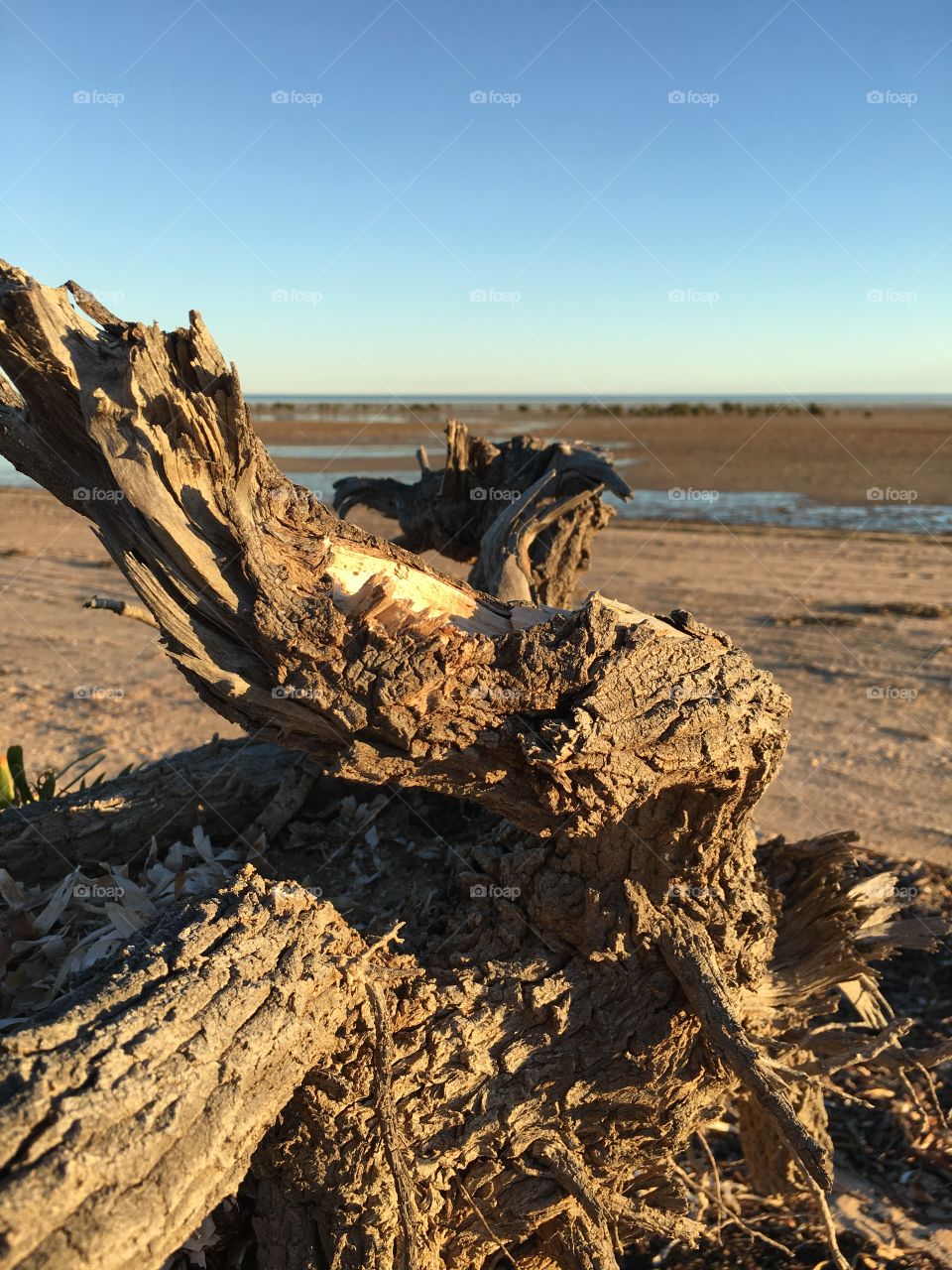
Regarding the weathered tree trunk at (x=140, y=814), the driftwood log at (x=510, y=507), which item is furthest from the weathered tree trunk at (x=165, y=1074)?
the driftwood log at (x=510, y=507)

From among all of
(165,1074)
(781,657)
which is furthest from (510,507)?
(781,657)

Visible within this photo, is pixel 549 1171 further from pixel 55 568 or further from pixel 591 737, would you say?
pixel 55 568

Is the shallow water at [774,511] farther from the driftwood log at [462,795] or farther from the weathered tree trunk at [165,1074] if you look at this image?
the weathered tree trunk at [165,1074]

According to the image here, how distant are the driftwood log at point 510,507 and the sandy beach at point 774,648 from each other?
1.53 meters

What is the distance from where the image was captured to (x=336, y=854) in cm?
329

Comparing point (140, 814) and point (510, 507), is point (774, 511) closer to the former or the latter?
point (510, 507)

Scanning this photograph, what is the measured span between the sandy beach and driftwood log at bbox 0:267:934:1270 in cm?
234

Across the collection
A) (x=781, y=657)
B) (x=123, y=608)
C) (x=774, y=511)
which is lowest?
(x=781, y=657)

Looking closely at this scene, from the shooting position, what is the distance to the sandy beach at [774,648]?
6.34 metres

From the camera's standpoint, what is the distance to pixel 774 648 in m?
9.18

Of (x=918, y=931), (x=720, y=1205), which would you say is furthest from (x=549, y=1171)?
(x=918, y=931)

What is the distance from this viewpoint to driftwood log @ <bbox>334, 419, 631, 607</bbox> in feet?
13.9

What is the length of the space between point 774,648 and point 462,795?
23.5ft

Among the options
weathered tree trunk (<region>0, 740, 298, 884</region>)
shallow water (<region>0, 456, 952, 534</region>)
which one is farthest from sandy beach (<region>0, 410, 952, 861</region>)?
weathered tree trunk (<region>0, 740, 298, 884</region>)
